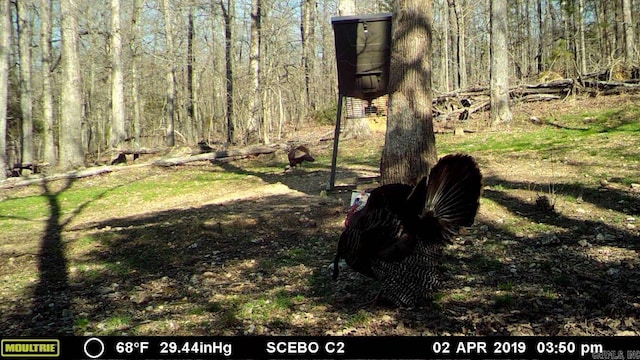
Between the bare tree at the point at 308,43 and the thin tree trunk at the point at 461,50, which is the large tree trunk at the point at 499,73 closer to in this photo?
the thin tree trunk at the point at 461,50

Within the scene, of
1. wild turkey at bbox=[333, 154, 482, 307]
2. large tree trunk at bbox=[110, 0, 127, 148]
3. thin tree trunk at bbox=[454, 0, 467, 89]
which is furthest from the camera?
thin tree trunk at bbox=[454, 0, 467, 89]

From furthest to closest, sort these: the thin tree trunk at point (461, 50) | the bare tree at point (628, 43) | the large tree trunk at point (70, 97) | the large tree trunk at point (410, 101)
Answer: the thin tree trunk at point (461, 50)
the bare tree at point (628, 43)
the large tree trunk at point (70, 97)
the large tree trunk at point (410, 101)

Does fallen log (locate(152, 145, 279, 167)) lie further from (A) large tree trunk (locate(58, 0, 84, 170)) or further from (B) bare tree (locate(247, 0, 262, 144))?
(A) large tree trunk (locate(58, 0, 84, 170))

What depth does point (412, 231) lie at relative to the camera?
4078 millimetres

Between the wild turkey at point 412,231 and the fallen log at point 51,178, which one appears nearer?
the wild turkey at point 412,231

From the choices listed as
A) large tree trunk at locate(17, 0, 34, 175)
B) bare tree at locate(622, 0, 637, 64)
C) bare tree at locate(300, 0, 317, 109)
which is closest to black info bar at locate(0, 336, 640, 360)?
bare tree at locate(622, 0, 637, 64)

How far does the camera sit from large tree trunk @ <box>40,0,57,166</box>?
874 inches

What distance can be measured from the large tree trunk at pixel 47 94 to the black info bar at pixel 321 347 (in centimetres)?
1925

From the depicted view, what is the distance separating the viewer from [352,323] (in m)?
3.98

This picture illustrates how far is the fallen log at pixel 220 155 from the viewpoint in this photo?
1678cm

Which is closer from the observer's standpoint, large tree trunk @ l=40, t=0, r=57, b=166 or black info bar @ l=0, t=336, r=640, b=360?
black info bar @ l=0, t=336, r=640, b=360

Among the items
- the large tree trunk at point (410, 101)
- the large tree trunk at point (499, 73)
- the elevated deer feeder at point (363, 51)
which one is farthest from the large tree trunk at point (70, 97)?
the large tree trunk at point (499, 73)

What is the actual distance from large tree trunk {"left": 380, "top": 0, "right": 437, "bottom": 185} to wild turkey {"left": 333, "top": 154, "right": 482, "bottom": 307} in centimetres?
253

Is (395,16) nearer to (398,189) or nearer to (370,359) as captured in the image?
(398,189)
